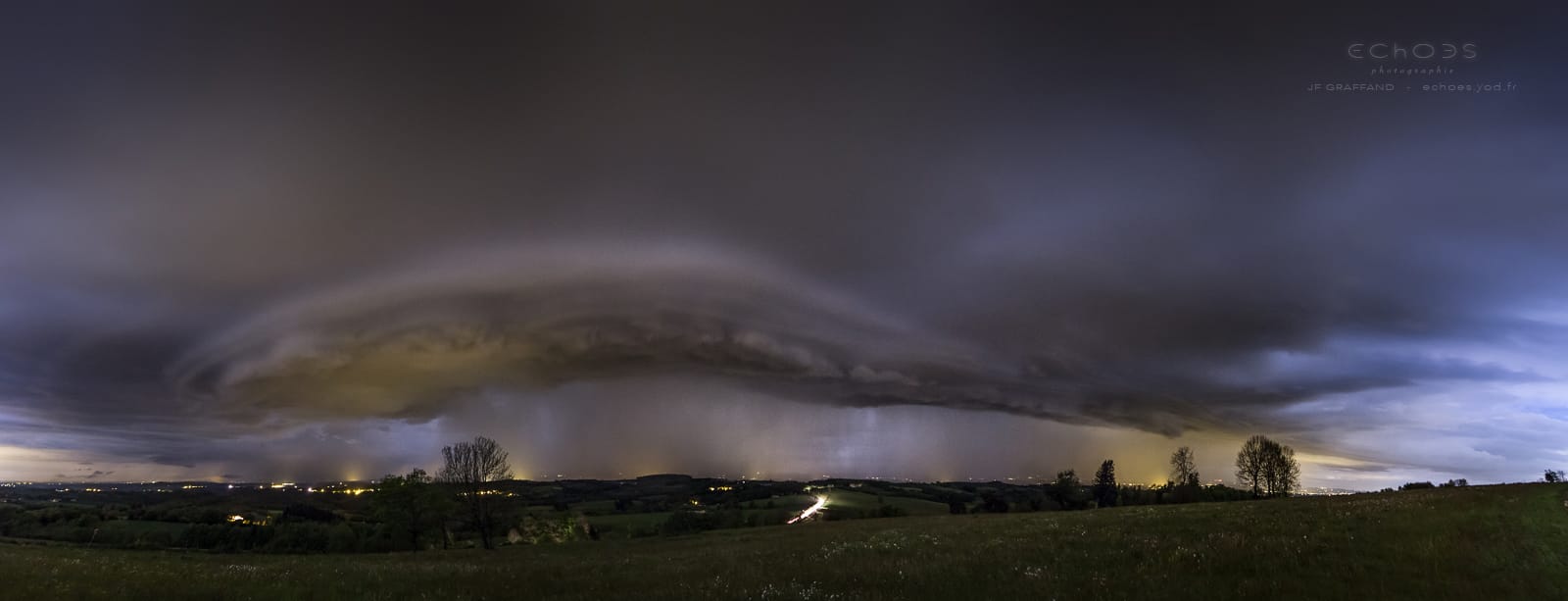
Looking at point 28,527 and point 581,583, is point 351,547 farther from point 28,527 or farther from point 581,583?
point 581,583

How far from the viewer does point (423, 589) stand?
17.8 m

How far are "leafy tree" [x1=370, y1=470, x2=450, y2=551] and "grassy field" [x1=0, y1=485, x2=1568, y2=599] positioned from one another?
49694 mm

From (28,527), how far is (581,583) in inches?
5130

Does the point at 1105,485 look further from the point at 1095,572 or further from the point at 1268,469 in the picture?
the point at 1095,572

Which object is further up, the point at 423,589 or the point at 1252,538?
the point at 1252,538

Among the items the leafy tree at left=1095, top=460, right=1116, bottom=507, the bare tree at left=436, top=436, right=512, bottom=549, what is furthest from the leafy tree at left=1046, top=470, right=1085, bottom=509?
the bare tree at left=436, top=436, right=512, bottom=549

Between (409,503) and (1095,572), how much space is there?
77611mm

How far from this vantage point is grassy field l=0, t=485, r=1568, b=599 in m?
13.1

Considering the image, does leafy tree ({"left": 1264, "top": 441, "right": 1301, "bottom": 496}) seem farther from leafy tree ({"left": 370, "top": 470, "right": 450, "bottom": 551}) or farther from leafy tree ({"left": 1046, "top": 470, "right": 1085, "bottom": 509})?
leafy tree ({"left": 370, "top": 470, "right": 450, "bottom": 551})

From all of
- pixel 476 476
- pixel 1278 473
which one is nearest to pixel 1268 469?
pixel 1278 473

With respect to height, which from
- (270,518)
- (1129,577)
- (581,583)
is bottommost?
(270,518)

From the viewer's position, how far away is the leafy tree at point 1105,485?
118m

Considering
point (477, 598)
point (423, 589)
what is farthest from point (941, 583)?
point (423, 589)

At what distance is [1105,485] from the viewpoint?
410 feet
